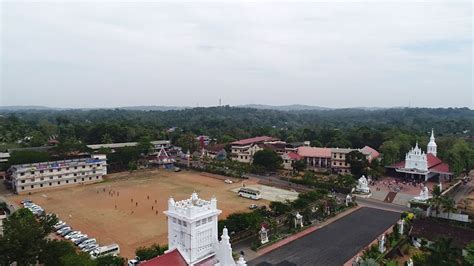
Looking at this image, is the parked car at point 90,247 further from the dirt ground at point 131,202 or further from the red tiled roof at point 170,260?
the red tiled roof at point 170,260

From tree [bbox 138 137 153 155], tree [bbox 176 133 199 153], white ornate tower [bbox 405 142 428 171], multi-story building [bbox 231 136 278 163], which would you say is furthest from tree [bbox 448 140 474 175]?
tree [bbox 138 137 153 155]

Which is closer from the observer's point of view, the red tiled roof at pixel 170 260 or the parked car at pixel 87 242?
the red tiled roof at pixel 170 260

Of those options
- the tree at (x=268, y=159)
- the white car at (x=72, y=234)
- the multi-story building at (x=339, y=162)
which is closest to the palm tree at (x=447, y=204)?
the multi-story building at (x=339, y=162)

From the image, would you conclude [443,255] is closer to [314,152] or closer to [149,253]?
[149,253]

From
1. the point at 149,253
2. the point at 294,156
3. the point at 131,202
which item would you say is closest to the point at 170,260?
the point at 149,253

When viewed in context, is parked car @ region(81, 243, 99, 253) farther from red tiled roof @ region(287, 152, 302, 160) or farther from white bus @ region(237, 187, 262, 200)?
red tiled roof @ region(287, 152, 302, 160)

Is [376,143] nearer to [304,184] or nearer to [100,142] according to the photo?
[304,184]
